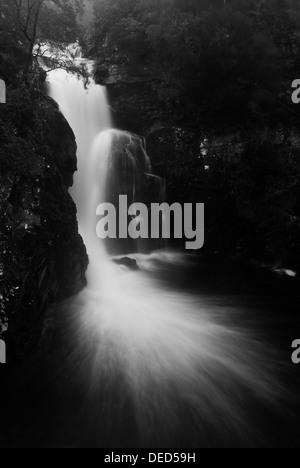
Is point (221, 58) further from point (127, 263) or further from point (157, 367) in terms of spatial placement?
point (157, 367)

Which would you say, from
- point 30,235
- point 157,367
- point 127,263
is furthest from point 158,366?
point 127,263

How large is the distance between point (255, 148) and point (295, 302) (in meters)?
7.82

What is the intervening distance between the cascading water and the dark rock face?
0.93 meters

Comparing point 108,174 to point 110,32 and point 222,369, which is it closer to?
point 222,369

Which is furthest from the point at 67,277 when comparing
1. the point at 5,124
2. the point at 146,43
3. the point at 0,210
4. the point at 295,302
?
the point at 146,43

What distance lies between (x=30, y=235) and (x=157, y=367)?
3.80 meters

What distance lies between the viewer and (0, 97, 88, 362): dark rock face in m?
5.48

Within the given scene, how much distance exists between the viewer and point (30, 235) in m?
6.27

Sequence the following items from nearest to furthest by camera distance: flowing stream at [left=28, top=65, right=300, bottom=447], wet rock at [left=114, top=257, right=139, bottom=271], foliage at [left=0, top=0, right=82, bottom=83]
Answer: flowing stream at [left=28, top=65, right=300, bottom=447] < foliage at [left=0, top=0, right=82, bottom=83] < wet rock at [left=114, top=257, right=139, bottom=271]

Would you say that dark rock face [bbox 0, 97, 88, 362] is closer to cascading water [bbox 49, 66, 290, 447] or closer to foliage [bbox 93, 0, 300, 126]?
cascading water [bbox 49, 66, 290, 447]

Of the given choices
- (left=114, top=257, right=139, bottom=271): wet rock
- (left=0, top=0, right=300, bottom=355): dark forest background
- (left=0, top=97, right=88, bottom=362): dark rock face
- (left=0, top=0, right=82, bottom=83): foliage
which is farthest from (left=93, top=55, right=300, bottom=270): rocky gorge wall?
(left=0, top=97, right=88, bottom=362): dark rock face

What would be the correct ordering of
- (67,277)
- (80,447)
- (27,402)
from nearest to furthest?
(80,447)
(27,402)
(67,277)

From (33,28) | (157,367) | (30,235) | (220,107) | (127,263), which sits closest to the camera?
(157,367)

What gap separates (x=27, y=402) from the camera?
4.80 metres
